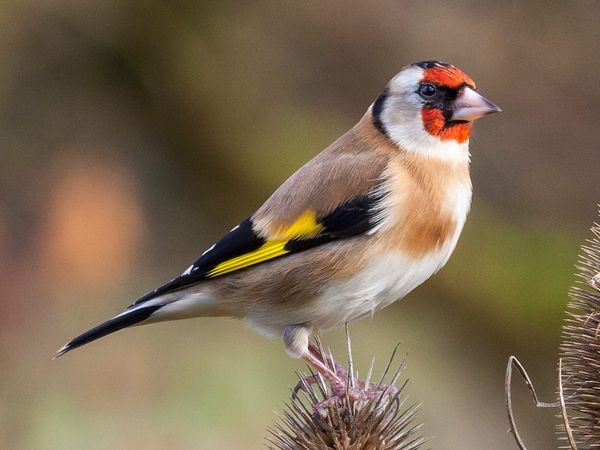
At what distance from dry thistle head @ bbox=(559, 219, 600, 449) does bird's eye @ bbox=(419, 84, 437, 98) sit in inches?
46.2

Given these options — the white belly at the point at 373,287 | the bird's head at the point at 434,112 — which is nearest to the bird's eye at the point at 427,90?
the bird's head at the point at 434,112

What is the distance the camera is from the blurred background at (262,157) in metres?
9.27

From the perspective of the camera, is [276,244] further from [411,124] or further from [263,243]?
[411,124]

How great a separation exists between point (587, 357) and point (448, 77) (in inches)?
58.6

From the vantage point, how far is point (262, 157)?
10438 millimetres

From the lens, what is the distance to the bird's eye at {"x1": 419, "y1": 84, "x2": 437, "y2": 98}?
462 cm

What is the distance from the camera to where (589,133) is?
10688 mm

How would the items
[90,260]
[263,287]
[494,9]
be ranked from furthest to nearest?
1. [494,9]
2. [90,260]
3. [263,287]

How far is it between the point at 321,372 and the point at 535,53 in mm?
7432

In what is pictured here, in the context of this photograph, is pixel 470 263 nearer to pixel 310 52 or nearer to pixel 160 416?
pixel 310 52

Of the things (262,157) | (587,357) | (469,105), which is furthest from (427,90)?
(262,157)

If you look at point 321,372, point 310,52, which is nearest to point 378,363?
point 310,52

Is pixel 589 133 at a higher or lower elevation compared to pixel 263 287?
higher

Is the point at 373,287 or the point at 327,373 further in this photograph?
the point at 373,287
